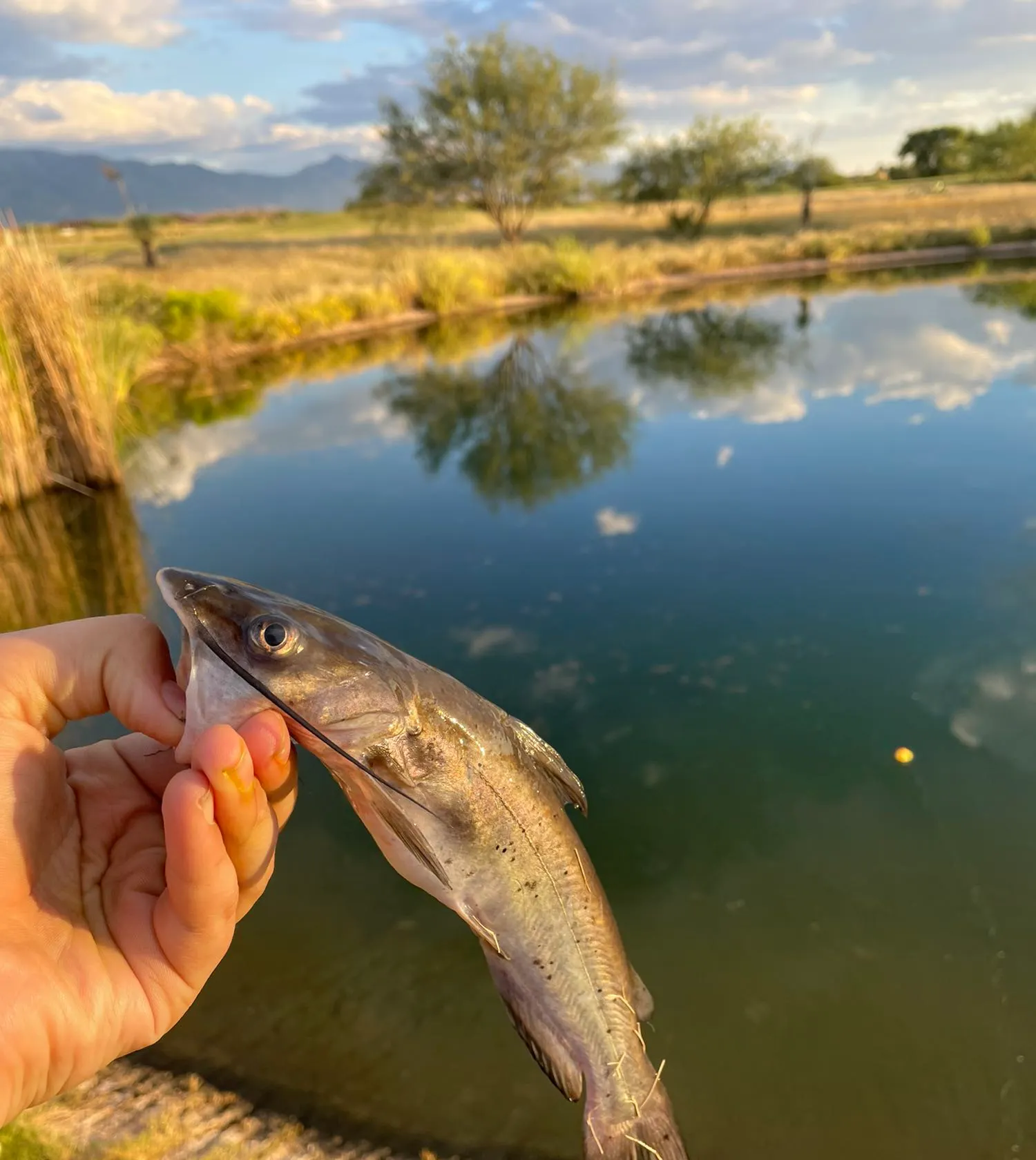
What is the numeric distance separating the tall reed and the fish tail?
9.92 metres

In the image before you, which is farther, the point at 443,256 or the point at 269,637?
the point at 443,256

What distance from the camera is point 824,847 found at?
443cm

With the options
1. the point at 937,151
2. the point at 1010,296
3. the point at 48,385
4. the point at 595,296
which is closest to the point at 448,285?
the point at 595,296

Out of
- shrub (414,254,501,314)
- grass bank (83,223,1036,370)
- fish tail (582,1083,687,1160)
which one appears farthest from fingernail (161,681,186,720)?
shrub (414,254,501,314)

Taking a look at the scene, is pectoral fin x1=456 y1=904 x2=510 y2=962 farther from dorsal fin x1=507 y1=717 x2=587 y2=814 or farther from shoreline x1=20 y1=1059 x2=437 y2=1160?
shoreline x1=20 y1=1059 x2=437 y2=1160

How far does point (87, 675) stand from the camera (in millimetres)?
1882

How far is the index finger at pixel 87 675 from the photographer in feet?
6.00

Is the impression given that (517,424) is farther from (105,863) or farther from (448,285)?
(448,285)

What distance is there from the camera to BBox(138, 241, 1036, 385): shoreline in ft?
63.3

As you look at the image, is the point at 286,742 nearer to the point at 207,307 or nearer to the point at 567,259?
the point at 207,307

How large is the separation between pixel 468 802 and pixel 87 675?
1022 mm

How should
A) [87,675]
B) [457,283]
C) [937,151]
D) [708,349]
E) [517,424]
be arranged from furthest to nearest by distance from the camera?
[937,151], [457,283], [708,349], [517,424], [87,675]

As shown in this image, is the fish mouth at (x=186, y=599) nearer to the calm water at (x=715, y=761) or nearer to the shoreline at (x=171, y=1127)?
the shoreline at (x=171, y=1127)

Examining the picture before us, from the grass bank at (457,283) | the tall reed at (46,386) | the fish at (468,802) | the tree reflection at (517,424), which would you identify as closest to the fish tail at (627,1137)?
the fish at (468,802)
